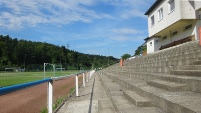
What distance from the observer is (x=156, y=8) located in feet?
84.2

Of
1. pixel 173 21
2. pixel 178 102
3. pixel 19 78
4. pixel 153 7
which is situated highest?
pixel 153 7

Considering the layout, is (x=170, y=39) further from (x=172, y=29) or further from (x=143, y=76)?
(x=143, y=76)

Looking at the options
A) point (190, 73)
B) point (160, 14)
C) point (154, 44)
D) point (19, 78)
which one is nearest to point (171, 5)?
point (160, 14)

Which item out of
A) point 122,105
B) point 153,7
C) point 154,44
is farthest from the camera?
point 154,44

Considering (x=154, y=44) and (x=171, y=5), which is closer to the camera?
(x=171, y=5)

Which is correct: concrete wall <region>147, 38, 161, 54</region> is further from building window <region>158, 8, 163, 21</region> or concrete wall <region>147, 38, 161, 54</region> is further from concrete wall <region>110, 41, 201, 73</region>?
concrete wall <region>110, 41, 201, 73</region>

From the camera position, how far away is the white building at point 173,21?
1881 cm

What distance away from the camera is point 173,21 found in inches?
800

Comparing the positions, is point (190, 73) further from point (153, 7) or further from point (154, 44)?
point (154, 44)

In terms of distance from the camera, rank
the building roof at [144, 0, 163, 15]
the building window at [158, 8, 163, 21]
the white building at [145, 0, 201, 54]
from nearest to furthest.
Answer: the white building at [145, 0, 201, 54] → the building window at [158, 8, 163, 21] → the building roof at [144, 0, 163, 15]

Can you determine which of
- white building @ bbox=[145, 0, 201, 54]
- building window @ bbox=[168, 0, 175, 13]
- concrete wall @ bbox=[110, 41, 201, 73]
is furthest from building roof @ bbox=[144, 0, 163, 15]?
concrete wall @ bbox=[110, 41, 201, 73]

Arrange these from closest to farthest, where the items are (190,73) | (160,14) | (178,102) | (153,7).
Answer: (178,102) → (190,73) → (160,14) → (153,7)

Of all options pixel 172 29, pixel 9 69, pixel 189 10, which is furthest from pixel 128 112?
pixel 9 69

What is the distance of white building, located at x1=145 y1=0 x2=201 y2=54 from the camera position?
1881cm
